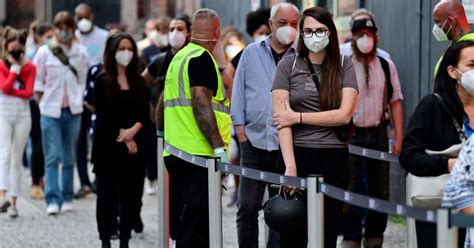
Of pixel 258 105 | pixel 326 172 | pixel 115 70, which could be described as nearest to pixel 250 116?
pixel 258 105

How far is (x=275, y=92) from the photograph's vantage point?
7801 mm

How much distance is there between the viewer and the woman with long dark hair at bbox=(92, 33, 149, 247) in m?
10.7

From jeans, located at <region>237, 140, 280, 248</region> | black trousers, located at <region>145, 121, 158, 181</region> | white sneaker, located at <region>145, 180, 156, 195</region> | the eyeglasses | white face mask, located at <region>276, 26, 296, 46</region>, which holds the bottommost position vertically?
white sneaker, located at <region>145, 180, 156, 195</region>

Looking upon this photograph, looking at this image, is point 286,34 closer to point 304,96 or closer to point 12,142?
point 304,96

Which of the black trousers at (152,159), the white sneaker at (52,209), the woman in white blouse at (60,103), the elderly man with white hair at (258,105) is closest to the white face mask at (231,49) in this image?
the black trousers at (152,159)

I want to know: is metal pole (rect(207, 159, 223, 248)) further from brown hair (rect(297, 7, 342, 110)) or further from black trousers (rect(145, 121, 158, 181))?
black trousers (rect(145, 121, 158, 181))

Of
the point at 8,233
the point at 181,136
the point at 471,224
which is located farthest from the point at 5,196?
the point at 471,224

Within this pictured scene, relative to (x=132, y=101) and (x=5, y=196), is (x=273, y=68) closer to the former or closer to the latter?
(x=132, y=101)

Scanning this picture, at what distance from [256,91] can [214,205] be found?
1517mm

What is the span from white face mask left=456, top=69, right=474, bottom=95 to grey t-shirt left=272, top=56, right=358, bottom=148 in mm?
1378

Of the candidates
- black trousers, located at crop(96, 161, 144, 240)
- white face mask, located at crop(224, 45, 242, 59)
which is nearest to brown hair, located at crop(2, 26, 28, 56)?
white face mask, located at crop(224, 45, 242, 59)

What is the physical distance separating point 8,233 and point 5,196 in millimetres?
1768

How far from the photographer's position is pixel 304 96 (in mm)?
7781

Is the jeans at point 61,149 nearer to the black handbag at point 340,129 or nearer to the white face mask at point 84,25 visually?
the white face mask at point 84,25
